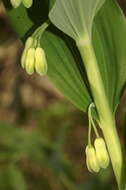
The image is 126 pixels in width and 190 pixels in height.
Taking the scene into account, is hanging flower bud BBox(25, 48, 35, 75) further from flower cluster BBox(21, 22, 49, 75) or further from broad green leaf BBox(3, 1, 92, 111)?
broad green leaf BBox(3, 1, 92, 111)

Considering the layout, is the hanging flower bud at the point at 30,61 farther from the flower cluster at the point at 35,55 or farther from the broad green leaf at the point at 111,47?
the broad green leaf at the point at 111,47

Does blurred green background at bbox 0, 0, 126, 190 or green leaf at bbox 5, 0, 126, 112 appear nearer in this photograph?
green leaf at bbox 5, 0, 126, 112

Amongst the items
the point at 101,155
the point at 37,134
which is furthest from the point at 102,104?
the point at 37,134

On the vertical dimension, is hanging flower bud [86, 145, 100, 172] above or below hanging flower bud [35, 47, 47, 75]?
below

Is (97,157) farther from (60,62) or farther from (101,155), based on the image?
(60,62)

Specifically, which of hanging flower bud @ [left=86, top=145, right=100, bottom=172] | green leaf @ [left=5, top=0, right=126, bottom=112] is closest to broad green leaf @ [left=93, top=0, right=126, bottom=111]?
green leaf @ [left=5, top=0, right=126, bottom=112]

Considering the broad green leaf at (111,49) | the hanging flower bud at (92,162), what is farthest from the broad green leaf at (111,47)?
the hanging flower bud at (92,162)
